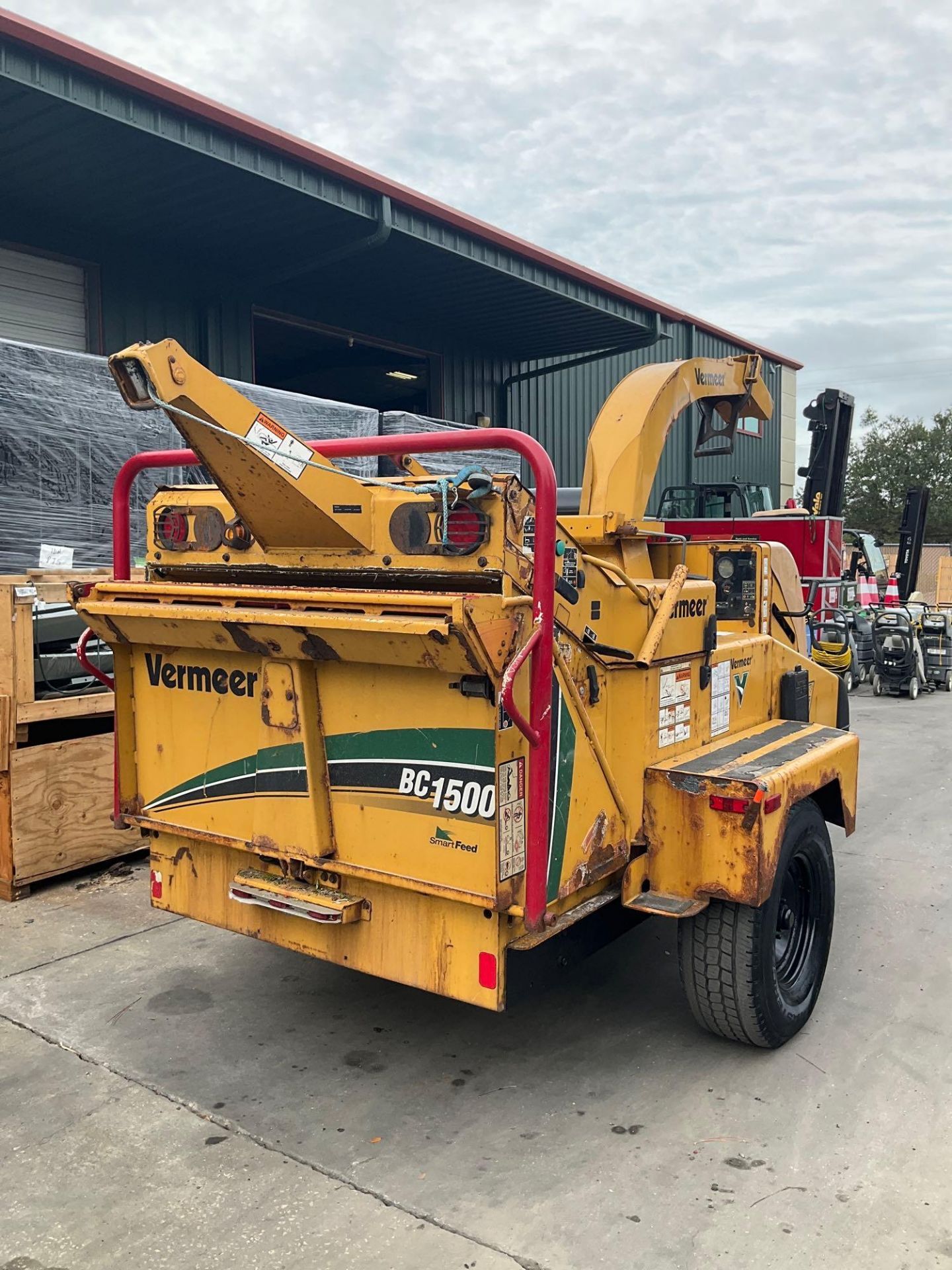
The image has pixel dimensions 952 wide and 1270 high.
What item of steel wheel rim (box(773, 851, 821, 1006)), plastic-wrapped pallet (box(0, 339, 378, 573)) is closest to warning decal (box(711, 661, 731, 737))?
steel wheel rim (box(773, 851, 821, 1006))

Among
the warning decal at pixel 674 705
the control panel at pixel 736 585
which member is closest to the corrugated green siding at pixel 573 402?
the control panel at pixel 736 585

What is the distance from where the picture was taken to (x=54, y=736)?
5.96m

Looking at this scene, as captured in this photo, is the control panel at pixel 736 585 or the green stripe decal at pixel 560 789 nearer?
the green stripe decal at pixel 560 789

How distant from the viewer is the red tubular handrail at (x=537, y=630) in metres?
2.79

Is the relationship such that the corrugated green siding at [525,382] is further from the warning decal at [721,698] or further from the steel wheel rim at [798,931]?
the steel wheel rim at [798,931]

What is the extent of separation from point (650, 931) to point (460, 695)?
8.60 feet

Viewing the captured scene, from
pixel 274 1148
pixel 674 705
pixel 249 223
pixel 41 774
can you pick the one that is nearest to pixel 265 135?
pixel 249 223

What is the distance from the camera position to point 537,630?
9.35 feet

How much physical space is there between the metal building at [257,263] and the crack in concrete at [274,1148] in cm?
439

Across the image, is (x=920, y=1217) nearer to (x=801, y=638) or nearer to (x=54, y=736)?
(x=801, y=638)

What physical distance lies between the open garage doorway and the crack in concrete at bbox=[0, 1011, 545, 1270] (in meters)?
8.48

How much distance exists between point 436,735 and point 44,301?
754 cm

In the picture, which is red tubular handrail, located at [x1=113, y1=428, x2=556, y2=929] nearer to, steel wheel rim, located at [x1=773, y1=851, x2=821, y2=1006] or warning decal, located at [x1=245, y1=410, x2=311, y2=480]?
warning decal, located at [x1=245, y1=410, x2=311, y2=480]

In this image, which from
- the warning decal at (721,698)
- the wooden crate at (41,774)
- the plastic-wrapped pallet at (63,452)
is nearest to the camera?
the warning decal at (721,698)
